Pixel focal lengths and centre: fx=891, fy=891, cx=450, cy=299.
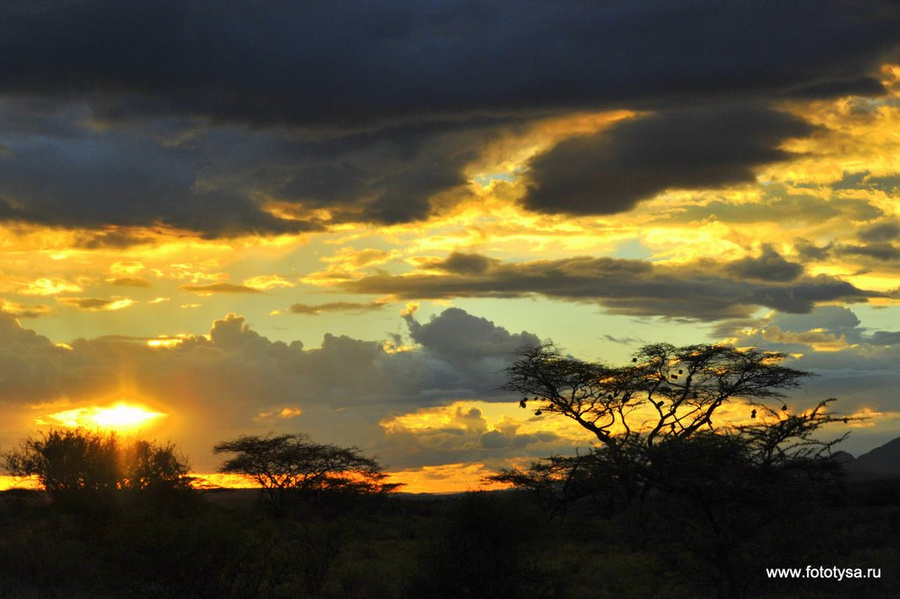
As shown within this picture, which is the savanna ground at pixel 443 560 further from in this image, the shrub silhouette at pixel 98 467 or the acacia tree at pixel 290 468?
the acacia tree at pixel 290 468

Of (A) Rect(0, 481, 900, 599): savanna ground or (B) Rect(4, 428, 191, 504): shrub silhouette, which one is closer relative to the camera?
(A) Rect(0, 481, 900, 599): savanna ground

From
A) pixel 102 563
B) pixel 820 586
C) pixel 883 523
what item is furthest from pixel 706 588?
pixel 883 523

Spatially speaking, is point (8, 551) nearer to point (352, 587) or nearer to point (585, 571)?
point (352, 587)

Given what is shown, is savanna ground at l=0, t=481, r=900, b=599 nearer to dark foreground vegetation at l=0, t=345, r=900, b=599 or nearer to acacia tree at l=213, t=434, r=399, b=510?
dark foreground vegetation at l=0, t=345, r=900, b=599

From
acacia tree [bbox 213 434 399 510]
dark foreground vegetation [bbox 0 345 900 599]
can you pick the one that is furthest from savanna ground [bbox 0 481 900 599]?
acacia tree [bbox 213 434 399 510]

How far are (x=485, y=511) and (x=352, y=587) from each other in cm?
661

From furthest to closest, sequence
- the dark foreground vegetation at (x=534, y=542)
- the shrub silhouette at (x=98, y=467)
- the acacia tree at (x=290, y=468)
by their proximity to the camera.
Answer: the acacia tree at (x=290, y=468), the shrub silhouette at (x=98, y=467), the dark foreground vegetation at (x=534, y=542)

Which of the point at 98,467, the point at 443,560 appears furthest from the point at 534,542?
the point at 98,467

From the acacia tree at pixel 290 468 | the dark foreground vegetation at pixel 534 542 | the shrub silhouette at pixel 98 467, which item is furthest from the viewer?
the acacia tree at pixel 290 468

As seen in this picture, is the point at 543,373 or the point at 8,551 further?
the point at 543,373

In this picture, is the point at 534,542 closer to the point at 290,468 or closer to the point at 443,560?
the point at 443,560

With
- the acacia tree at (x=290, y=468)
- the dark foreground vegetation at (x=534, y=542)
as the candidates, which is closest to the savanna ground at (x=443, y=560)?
the dark foreground vegetation at (x=534, y=542)

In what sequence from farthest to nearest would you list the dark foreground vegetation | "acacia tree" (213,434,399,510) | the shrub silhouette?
1. "acacia tree" (213,434,399,510)
2. the shrub silhouette
3. the dark foreground vegetation

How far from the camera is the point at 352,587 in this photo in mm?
24453
